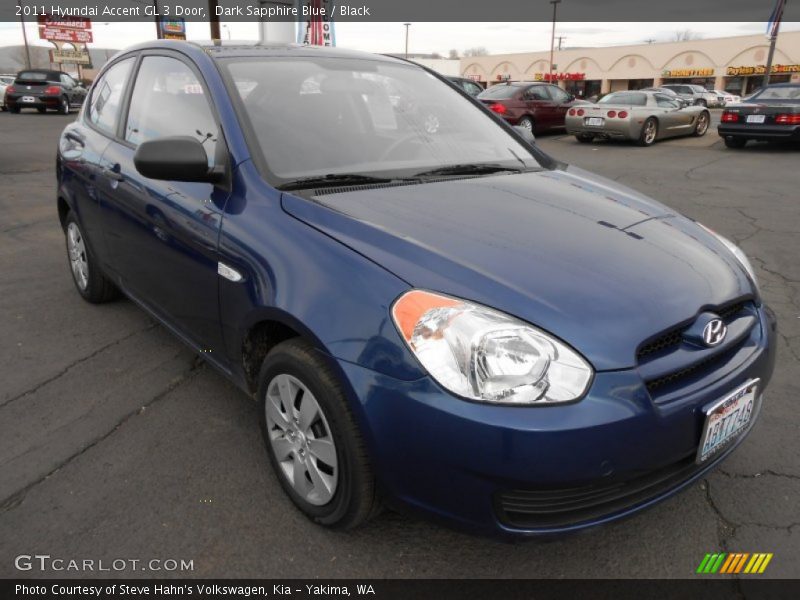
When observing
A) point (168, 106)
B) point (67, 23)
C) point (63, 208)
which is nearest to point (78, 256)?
point (63, 208)

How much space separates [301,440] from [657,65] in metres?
67.7

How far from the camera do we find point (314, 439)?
2.07 meters

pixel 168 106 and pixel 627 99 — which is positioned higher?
pixel 168 106

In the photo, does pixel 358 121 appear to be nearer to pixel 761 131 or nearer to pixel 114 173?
pixel 114 173

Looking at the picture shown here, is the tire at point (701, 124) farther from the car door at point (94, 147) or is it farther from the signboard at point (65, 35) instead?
the signboard at point (65, 35)

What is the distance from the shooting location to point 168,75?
3.03 m

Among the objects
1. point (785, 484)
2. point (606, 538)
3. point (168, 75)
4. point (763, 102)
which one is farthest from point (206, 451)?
point (763, 102)

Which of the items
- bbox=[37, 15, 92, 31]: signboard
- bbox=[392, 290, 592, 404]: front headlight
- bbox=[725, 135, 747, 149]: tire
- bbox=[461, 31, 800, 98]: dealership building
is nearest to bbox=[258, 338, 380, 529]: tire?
bbox=[392, 290, 592, 404]: front headlight

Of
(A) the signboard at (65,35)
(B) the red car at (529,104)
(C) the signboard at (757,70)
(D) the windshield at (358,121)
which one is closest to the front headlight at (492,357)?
(D) the windshield at (358,121)

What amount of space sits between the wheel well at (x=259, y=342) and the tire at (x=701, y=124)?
1636 centimetres

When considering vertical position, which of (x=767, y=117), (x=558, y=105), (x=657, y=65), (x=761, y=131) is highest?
(x=657, y=65)

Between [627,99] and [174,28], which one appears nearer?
[627,99]

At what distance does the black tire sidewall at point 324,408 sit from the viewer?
1.86 m

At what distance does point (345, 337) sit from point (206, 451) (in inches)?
46.7
